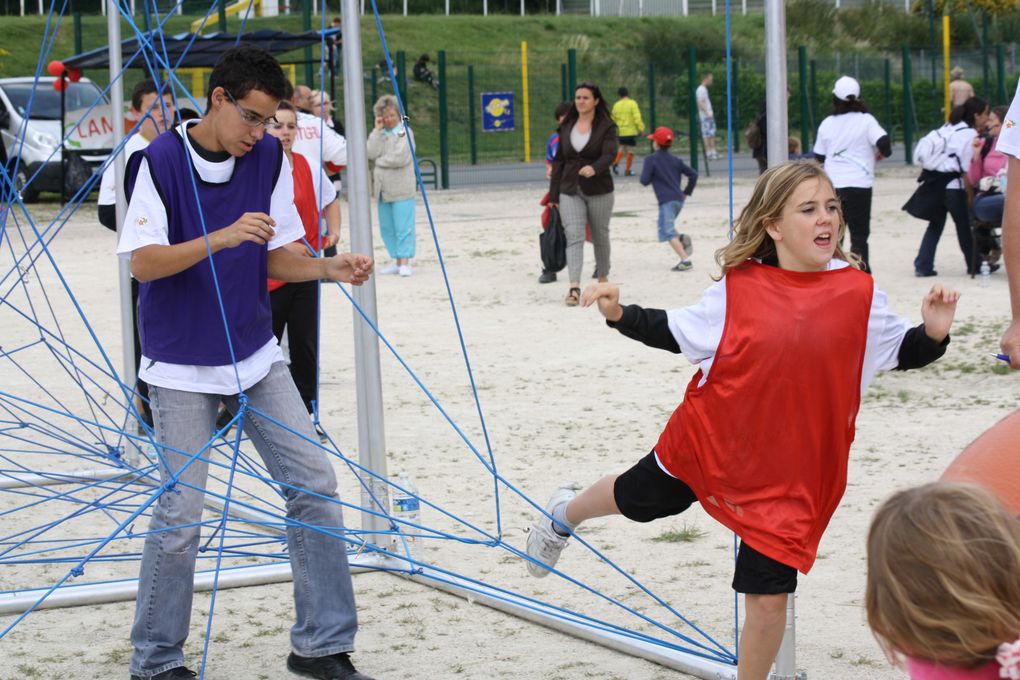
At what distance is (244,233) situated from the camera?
3.53m

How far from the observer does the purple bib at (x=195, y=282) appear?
12.2ft

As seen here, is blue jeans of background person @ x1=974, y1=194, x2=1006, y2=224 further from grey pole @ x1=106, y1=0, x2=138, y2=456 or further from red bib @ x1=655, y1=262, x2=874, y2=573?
red bib @ x1=655, y1=262, x2=874, y2=573

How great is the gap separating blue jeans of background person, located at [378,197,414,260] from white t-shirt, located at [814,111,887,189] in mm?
3516

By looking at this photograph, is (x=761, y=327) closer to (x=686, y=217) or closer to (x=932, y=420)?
(x=932, y=420)

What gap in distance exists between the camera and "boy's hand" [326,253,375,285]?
3834 mm

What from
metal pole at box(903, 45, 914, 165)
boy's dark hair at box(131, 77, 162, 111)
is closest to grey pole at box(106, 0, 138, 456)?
boy's dark hair at box(131, 77, 162, 111)

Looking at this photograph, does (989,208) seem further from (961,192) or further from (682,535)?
(682,535)

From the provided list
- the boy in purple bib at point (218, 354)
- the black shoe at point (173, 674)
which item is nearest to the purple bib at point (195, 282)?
the boy in purple bib at point (218, 354)

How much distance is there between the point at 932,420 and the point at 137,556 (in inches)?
148

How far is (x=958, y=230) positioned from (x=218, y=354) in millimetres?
9026

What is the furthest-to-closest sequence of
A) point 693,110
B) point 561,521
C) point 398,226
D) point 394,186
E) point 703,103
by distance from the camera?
point 703,103
point 693,110
point 398,226
point 394,186
point 561,521

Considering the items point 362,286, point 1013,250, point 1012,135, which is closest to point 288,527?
point 362,286

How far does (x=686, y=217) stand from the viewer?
17000 millimetres

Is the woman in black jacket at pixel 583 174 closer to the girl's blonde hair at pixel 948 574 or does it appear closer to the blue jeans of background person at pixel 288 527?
the blue jeans of background person at pixel 288 527
